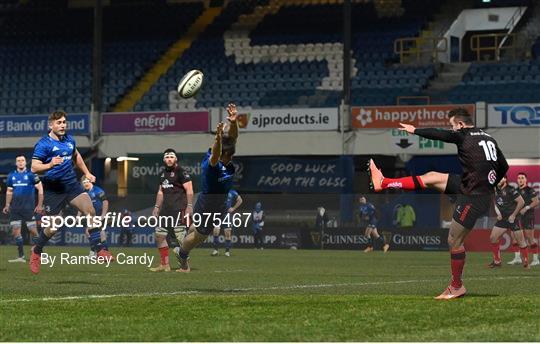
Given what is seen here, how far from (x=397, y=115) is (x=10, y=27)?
19866 millimetres

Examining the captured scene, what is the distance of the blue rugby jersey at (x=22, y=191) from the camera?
91.2 ft

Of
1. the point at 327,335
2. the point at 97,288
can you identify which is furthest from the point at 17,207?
the point at 327,335

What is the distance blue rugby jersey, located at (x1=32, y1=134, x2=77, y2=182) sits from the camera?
17906 mm

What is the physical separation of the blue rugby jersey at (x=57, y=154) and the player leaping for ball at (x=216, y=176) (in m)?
2.23

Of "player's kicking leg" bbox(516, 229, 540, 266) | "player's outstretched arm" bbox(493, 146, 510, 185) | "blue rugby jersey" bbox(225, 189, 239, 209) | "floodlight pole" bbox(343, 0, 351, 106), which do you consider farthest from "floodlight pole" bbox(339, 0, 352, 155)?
"player's outstretched arm" bbox(493, 146, 510, 185)

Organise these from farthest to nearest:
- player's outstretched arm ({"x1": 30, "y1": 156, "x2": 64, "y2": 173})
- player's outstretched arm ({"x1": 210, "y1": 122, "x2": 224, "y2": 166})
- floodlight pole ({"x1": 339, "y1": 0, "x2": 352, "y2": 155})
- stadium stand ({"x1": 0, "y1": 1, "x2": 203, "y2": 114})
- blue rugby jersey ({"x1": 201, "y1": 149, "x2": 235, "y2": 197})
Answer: stadium stand ({"x1": 0, "y1": 1, "x2": 203, "y2": 114}) < floodlight pole ({"x1": 339, "y1": 0, "x2": 352, "y2": 155}) < player's outstretched arm ({"x1": 30, "y1": 156, "x2": 64, "y2": 173}) < blue rugby jersey ({"x1": 201, "y1": 149, "x2": 235, "y2": 197}) < player's outstretched arm ({"x1": 210, "y1": 122, "x2": 224, "y2": 166})

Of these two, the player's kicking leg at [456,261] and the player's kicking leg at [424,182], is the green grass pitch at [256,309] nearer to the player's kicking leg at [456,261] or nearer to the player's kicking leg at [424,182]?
the player's kicking leg at [456,261]

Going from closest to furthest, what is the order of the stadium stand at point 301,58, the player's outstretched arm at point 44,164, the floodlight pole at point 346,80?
the player's outstretched arm at point 44,164, the floodlight pole at point 346,80, the stadium stand at point 301,58

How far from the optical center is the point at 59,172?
60.3ft

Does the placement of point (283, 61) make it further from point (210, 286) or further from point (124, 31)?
point (210, 286)

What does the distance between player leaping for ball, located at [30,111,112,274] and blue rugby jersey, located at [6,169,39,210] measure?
9094 millimetres

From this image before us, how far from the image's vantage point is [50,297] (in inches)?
559

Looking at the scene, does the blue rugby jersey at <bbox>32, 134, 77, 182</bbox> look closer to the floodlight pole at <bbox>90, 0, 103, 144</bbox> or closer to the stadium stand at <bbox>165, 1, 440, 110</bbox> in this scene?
the stadium stand at <bbox>165, 1, 440, 110</bbox>

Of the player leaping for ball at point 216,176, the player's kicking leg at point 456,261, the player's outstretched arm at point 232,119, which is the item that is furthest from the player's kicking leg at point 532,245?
the player's kicking leg at point 456,261
